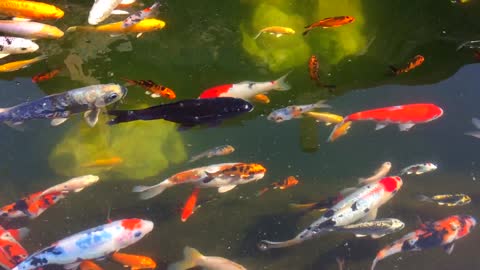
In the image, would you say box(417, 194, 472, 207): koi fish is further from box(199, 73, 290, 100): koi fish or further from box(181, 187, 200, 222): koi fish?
box(181, 187, 200, 222): koi fish

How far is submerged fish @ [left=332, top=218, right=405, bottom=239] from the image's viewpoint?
3805 millimetres

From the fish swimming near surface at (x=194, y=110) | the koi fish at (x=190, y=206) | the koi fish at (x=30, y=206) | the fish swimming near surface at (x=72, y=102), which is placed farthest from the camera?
the koi fish at (x=190, y=206)

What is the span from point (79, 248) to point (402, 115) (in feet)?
11.4

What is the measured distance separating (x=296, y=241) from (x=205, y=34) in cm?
262

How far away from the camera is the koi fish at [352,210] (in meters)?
3.79

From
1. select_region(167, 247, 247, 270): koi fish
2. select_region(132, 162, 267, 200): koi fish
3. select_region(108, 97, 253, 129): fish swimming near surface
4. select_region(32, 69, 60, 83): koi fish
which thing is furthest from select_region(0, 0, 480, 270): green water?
select_region(108, 97, 253, 129): fish swimming near surface

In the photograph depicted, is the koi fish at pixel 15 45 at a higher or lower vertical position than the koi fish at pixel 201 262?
higher

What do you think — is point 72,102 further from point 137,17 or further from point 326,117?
point 326,117

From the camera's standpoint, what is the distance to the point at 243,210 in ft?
14.2

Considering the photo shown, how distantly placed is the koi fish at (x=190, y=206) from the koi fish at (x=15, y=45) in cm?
231

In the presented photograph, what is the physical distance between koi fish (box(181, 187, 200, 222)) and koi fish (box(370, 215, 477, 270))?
1955 millimetres

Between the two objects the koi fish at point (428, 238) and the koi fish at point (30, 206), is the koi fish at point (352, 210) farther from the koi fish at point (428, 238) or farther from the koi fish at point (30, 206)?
the koi fish at point (30, 206)

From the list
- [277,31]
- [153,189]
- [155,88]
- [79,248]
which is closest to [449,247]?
[277,31]

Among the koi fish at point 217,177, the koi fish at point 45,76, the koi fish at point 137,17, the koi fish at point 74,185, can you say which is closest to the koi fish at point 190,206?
the koi fish at point 217,177
